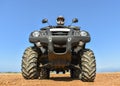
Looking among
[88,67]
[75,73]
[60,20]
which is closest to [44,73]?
[75,73]

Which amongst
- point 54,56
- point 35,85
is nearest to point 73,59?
point 54,56

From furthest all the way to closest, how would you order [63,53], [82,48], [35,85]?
[82,48]
[63,53]
[35,85]

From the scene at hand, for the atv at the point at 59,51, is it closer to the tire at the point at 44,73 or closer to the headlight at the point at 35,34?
the headlight at the point at 35,34

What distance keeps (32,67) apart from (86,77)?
1806 mm

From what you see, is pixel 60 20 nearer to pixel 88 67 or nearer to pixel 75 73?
pixel 75 73

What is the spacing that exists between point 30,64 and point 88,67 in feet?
6.26

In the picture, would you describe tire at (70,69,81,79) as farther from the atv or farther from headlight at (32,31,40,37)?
headlight at (32,31,40,37)

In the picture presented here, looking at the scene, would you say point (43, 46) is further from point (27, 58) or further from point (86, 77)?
point (86, 77)

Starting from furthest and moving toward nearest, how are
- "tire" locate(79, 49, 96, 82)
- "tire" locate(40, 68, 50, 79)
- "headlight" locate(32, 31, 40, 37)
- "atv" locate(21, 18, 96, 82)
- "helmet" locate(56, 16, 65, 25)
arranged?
"tire" locate(40, 68, 50, 79) < "helmet" locate(56, 16, 65, 25) < "headlight" locate(32, 31, 40, 37) < "tire" locate(79, 49, 96, 82) < "atv" locate(21, 18, 96, 82)

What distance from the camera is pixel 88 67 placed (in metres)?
11.2

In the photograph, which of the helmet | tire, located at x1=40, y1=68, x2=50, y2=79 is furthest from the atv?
tire, located at x1=40, y1=68, x2=50, y2=79

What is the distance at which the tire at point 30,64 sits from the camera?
1132 cm

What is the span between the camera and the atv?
36.0ft

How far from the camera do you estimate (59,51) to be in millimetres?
11484
